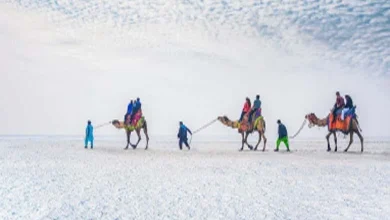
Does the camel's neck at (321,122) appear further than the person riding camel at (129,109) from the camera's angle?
No

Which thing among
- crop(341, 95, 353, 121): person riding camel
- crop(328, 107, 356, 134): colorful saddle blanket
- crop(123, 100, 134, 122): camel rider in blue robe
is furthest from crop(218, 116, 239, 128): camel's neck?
crop(341, 95, 353, 121): person riding camel

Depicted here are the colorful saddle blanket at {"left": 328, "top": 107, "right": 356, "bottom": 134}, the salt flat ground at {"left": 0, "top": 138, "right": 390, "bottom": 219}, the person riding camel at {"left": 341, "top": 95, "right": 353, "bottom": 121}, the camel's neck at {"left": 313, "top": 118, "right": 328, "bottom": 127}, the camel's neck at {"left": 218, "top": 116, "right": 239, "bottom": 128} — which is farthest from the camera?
the camel's neck at {"left": 313, "top": 118, "right": 328, "bottom": 127}

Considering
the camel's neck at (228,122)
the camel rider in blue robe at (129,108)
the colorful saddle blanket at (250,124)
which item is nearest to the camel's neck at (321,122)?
the colorful saddle blanket at (250,124)

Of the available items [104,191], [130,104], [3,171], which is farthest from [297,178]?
[130,104]

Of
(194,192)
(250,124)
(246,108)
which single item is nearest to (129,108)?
(246,108)

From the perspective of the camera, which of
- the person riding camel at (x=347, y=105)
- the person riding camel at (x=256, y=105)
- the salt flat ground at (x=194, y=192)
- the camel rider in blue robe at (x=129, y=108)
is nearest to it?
the salt flat ground at (x=194, y=192)

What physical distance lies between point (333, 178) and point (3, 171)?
377 inches

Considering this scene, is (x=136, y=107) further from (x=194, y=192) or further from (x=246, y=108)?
(x=194, y=192)

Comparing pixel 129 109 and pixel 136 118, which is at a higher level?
pixel 129 109

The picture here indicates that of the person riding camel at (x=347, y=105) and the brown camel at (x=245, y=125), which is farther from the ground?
the person riding camel at (x=347, y=105)

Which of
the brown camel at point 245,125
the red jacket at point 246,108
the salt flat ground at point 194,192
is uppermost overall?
the red jacket at point 246,108

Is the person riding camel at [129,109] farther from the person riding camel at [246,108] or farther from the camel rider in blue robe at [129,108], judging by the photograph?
the person riding camel at [246,108]

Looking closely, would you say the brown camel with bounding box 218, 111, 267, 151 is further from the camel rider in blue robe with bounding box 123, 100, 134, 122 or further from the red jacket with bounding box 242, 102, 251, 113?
the camel rider in blue robe with bounding box 123, 100, 134, 122

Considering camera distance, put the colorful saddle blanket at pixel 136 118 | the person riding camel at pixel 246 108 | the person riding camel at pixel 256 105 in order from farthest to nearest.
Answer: the colorful saddle blanket at pixel 136 118, the person riding camel at pixel 246 108, the person riding camel at pixel 256 105
